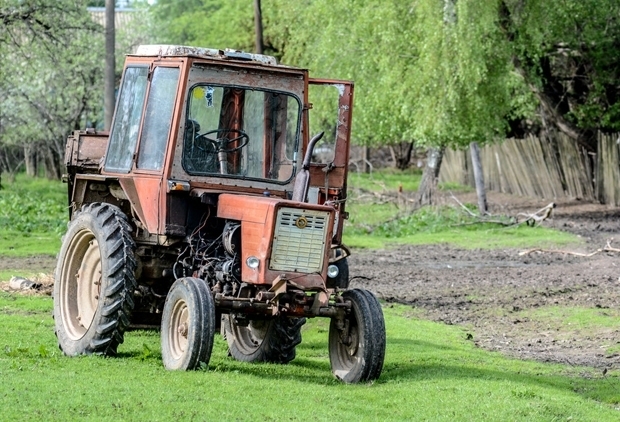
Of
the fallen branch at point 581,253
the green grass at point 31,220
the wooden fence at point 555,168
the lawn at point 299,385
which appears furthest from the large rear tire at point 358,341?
the wooden fence at point 555,168

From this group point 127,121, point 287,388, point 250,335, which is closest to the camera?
point 287,388

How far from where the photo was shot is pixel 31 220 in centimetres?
2794

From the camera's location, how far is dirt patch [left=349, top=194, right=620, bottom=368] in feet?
46.8

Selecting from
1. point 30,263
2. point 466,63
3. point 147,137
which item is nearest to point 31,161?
point 466,63

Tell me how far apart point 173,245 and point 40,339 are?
2.09 meters

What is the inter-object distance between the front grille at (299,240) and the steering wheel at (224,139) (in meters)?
1.26

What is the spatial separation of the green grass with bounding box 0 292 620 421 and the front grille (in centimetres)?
102

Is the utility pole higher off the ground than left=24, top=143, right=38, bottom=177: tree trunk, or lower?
higher

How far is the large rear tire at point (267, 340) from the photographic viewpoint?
39.2 feet

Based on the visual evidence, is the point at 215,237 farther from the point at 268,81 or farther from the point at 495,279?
the point at 495,279

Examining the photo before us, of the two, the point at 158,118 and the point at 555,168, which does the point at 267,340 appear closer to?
the point at 158,118

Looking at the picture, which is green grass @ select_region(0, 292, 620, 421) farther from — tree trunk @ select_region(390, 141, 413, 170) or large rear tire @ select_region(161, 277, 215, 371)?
tree trunk @ select_region(390, 141, 413, 170)

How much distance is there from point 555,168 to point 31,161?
77.0 ft

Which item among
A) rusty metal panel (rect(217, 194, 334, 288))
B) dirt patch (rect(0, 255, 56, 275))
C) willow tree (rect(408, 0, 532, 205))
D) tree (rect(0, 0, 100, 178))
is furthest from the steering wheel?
tree (rect(0, 0, 100, 178))
